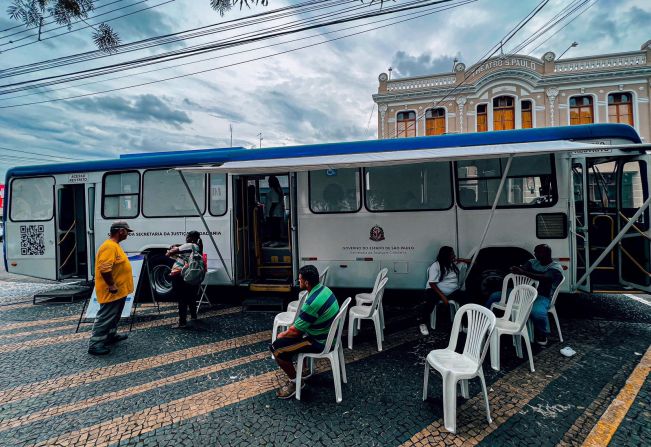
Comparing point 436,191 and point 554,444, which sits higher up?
point 436,191

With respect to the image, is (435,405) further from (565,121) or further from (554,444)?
(565,121)

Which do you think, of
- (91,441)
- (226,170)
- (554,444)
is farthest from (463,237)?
(91,441)

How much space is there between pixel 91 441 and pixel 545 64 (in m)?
21.2

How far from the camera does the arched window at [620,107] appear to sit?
15.7 metres

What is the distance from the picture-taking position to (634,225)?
511 cm

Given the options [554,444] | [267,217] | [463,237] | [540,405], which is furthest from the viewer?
[267,217]

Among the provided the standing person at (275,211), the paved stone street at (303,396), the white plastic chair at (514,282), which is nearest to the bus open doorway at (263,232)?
the standing person at (275,211)

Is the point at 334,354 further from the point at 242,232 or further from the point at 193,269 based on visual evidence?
the point at 242,232

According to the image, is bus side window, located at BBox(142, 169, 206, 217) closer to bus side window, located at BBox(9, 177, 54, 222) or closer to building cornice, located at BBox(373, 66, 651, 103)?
bus side window, located at BBox(9, 177, 54, 222)

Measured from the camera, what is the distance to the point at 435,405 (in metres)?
3.04

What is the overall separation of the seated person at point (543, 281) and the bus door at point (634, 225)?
65.9 inches

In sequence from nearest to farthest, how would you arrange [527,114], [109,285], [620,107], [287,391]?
[287,391] → [109,285] → [620,107] → [527,114]

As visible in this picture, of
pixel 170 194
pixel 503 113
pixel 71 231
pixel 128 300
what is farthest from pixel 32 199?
pixel 503 113

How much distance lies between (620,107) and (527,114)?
154 inches
